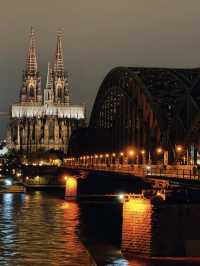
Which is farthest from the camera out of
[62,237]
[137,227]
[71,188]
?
[71,188]

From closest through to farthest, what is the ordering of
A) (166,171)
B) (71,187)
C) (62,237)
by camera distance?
(62,237) → (166,171) → (71,187)

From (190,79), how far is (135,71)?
1162 centimetres

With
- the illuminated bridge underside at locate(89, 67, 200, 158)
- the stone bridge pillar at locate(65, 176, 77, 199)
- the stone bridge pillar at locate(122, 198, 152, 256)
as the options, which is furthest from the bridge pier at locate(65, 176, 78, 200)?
the stone bridge pillar at locate(122, 198, 152, 256)

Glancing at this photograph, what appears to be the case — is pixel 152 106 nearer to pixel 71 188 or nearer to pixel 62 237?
pixel 71 188

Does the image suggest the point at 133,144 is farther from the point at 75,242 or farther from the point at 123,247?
the point at 123,247

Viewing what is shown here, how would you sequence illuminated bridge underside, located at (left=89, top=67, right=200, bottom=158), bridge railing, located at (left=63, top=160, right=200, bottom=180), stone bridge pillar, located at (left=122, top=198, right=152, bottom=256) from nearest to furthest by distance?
1. stone bridge pillar, located at (left=122, top=198, right=152, bottom=256)
2. bridge railing, located at (left=63, top=160, right=200, bottom=180)
3. illuminated bridge underside, located at (left=89, top=67, right=200, bottom=158)

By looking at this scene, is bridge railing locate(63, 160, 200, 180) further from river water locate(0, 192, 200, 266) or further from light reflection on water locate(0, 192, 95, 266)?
light reflection on water locate(0, 192, 95, 266)

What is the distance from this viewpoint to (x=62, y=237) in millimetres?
67312

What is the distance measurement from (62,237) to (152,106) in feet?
195

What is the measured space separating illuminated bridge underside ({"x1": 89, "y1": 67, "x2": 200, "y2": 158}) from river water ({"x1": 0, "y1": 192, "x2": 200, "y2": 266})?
1795 centimetres

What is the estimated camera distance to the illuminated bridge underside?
385 feet

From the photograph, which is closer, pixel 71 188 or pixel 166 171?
pixel 166 171

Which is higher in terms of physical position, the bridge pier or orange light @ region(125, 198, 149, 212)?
the bridge pier

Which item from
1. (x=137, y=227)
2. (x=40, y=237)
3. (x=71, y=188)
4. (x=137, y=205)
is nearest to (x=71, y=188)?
(x=71, y=188)
